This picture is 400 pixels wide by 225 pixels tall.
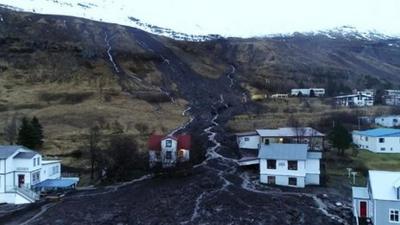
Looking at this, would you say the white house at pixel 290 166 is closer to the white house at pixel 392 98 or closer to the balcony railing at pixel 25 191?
the balcony railing at pixel 25 191

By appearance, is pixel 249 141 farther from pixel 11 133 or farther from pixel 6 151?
pixel 11 133

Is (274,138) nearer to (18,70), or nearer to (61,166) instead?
(61,166)

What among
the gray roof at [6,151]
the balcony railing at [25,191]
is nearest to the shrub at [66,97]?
the gray roof at [6,151]

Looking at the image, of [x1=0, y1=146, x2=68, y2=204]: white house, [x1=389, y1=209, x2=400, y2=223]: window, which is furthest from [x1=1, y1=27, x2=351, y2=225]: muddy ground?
[x1=389, y1=209, x2=400, y2=223]: window

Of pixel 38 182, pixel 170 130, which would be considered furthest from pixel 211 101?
pixel 38 182

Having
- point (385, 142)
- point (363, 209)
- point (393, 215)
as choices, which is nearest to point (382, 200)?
point (393, 215)
